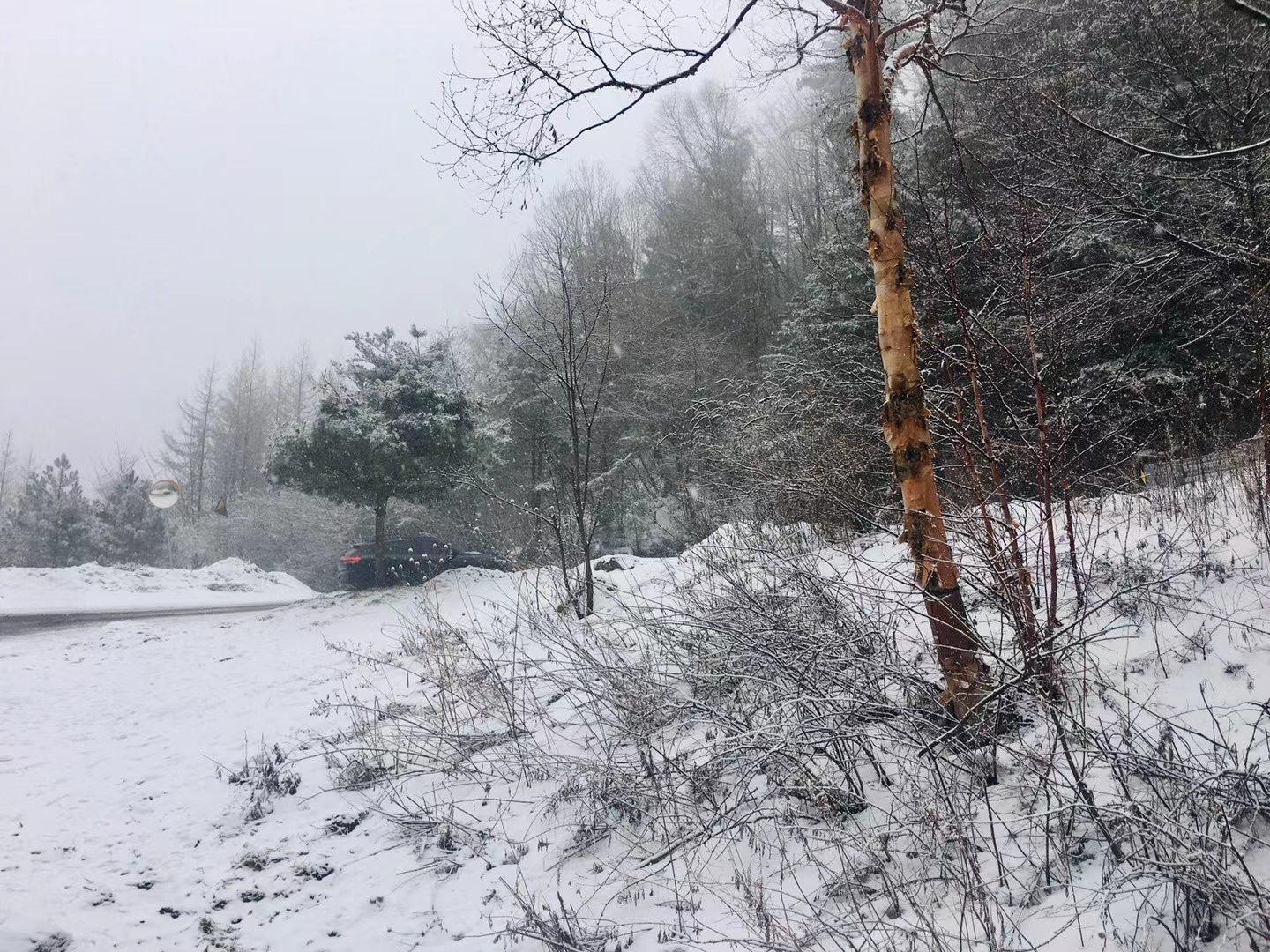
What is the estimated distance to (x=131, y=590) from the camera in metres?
17.0

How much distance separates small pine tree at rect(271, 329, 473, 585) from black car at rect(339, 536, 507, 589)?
30.6 inches

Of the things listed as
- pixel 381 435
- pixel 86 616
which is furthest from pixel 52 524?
pixel 381 435

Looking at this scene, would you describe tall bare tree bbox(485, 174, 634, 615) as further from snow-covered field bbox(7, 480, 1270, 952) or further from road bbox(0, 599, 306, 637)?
snow-covered field bbox(7, 480, 1270, 952)

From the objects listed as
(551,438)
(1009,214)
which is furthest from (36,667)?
(551,438)

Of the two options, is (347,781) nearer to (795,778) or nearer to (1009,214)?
(795,778)

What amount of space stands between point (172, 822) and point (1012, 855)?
14.3 ft

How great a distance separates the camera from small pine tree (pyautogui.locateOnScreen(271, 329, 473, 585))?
533 inches

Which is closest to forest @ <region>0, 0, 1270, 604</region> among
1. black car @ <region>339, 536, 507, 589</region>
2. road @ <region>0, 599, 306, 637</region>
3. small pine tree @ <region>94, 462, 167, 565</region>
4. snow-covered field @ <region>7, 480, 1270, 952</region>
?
small pine tree @ <region>94, 462, 167, 565</region>

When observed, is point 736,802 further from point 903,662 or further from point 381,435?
point 381,435

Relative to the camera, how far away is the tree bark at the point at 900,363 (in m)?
3.17

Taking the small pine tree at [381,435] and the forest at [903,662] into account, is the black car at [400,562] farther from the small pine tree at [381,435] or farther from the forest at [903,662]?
the forest at [903,662]

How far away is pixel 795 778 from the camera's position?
3.07m

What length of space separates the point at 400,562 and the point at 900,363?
14.4 metres

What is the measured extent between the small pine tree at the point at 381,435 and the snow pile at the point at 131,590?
12.6 feet
